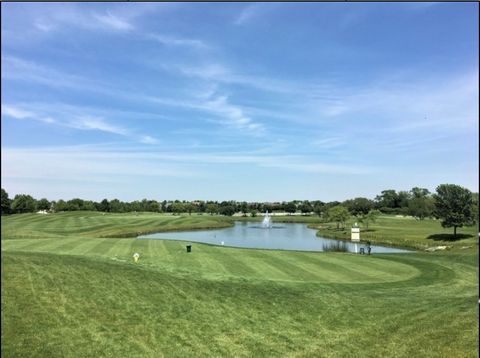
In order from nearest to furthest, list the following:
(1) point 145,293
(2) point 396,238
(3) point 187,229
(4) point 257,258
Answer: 1. (1) point 145,293
2. (4) point 257,258
3. (2) point 396,238
4. (3) point 187,229

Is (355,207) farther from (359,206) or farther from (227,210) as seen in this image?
(227,210)

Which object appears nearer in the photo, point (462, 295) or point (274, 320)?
point (274, 320)

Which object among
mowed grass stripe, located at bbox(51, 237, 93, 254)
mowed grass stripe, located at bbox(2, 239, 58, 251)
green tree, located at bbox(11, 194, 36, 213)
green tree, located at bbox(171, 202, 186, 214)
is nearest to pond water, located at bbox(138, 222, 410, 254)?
mowed grass stripe, located at bbox(51, 237, 93, 254)

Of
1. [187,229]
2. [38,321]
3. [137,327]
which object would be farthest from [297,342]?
[187,229]

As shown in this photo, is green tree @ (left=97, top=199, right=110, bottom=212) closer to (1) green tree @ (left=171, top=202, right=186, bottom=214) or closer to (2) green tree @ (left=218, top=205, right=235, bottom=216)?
(1) green tree @ (left=171, top=202, right=186, bottom=214)

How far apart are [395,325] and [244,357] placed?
231 inches

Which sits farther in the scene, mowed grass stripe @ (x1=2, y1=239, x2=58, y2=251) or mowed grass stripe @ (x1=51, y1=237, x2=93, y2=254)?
mowed grass stripe @ (x1=51, y1=237, x2=93, y2=254)

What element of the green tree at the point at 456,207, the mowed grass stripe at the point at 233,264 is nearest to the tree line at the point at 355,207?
the green tree at the point at 456,207

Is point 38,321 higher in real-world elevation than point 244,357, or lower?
higher

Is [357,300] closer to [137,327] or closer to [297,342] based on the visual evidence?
[297,342]

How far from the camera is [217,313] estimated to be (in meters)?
15.5

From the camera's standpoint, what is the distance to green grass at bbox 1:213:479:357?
38.6 feet

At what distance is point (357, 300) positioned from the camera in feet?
60.5

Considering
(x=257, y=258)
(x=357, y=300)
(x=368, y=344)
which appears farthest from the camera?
(x=257, y=258)
